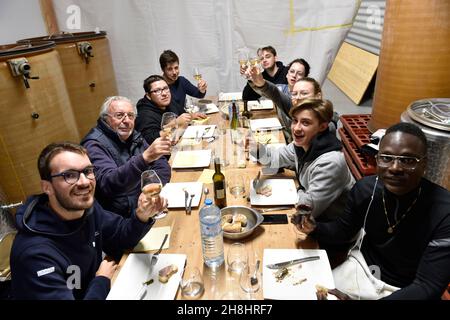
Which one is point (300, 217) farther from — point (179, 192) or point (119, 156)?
point (119, 156)

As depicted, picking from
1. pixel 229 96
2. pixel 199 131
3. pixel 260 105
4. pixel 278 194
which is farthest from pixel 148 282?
pixel 229 96

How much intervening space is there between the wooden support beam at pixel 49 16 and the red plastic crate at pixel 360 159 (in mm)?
3947

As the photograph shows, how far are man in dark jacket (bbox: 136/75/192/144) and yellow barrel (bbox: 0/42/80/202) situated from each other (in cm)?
88

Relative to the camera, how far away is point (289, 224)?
1591 millimetres

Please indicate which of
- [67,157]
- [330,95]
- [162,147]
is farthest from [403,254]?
[330,95]

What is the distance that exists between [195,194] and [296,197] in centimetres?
60

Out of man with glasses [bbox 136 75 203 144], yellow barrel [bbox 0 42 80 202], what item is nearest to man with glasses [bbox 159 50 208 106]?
man with glasses [bbox 136 75 203 144]

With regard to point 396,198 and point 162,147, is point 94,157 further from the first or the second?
point 396,198

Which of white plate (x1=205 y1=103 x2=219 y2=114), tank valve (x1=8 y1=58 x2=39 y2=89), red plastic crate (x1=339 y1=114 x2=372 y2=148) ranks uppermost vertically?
tank valve (x1=8 y1=58 x2=39 y2=89)

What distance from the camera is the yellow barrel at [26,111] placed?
266cm

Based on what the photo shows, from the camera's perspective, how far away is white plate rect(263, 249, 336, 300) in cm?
119

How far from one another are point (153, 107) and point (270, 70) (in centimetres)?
163

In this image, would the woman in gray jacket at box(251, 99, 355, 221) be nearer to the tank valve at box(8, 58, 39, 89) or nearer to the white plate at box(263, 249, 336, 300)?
the white plate at box(263, 249, 336, 300)

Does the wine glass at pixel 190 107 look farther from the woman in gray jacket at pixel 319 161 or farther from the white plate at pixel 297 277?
the white plate at pixel 297 277
